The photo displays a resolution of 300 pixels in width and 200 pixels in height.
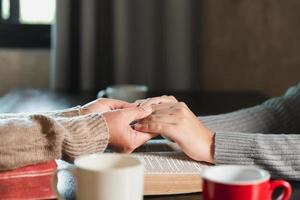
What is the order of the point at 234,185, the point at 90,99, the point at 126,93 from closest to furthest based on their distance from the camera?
1. the point at 234,185
2. the point at 126,93
3. the point at 90,99

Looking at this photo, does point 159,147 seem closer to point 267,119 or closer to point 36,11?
point 267,119

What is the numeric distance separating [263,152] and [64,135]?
1.08 feet

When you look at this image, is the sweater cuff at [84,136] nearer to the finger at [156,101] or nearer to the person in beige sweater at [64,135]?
the person in beige sweater at [64,135]

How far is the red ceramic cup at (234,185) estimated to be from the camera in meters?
0.65

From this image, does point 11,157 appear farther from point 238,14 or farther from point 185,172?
point 238,14

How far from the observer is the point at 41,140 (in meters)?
0.79

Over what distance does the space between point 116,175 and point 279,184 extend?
19 centimetres

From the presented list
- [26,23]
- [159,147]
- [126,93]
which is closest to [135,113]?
[159,147]

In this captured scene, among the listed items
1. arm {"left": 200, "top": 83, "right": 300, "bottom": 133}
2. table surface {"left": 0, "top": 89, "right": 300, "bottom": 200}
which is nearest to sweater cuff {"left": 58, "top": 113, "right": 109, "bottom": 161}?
arm {"left": 200, "top": 83, "right": 300, "bottom": 133}

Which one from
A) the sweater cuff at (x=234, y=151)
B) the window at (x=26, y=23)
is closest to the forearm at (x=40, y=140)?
the sweater cuff at (x=234, y=151)

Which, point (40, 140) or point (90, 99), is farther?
point (90, 99)

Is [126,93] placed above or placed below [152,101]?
below

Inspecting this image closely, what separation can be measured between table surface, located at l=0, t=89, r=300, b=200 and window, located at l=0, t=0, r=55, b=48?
0.46m

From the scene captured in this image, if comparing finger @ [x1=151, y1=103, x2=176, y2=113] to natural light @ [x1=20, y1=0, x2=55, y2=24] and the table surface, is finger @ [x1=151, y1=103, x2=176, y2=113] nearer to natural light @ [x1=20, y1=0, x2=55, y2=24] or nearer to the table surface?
the table surface
